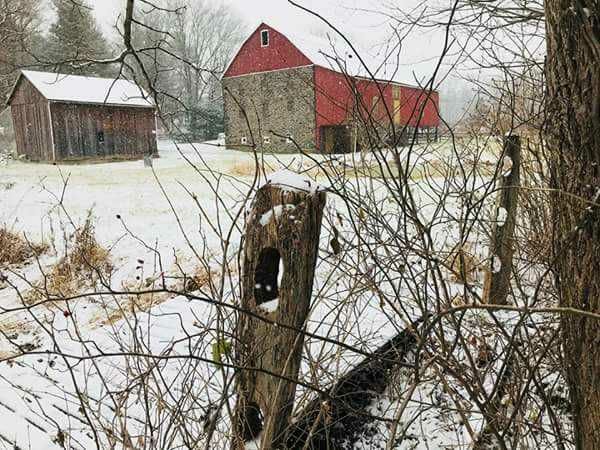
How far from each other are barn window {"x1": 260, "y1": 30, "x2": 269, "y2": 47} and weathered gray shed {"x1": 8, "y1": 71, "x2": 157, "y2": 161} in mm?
7823

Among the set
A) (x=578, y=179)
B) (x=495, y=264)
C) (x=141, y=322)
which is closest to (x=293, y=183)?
(x=578, y=179)

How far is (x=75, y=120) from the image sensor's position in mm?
25266

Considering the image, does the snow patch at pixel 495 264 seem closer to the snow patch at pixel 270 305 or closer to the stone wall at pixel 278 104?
the snow patch at pixel 270 305

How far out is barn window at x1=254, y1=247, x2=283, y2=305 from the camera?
1710mm

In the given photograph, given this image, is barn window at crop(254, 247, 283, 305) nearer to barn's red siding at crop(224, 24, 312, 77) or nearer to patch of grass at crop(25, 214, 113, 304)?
patch of grass at crop(25, 214, 113, 304)

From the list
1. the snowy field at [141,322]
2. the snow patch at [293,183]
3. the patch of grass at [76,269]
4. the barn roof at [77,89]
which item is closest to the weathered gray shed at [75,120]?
the barn roof at [77,89]

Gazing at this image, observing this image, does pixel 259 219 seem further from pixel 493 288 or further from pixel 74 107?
pixel 74 107

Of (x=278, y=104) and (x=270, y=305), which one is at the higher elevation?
(x=278, y=104)

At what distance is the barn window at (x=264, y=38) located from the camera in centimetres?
→ 2739

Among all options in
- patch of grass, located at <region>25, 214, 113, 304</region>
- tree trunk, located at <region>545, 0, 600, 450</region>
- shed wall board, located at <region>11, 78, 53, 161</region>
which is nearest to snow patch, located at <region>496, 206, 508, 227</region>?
tree trunk, located at <region>545, 0, 600, 450</region>

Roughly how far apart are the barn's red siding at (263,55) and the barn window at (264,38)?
0.15 m

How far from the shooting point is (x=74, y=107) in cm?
2505

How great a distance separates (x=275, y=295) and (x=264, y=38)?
2842cm

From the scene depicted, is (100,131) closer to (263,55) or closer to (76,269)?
(263,55)
